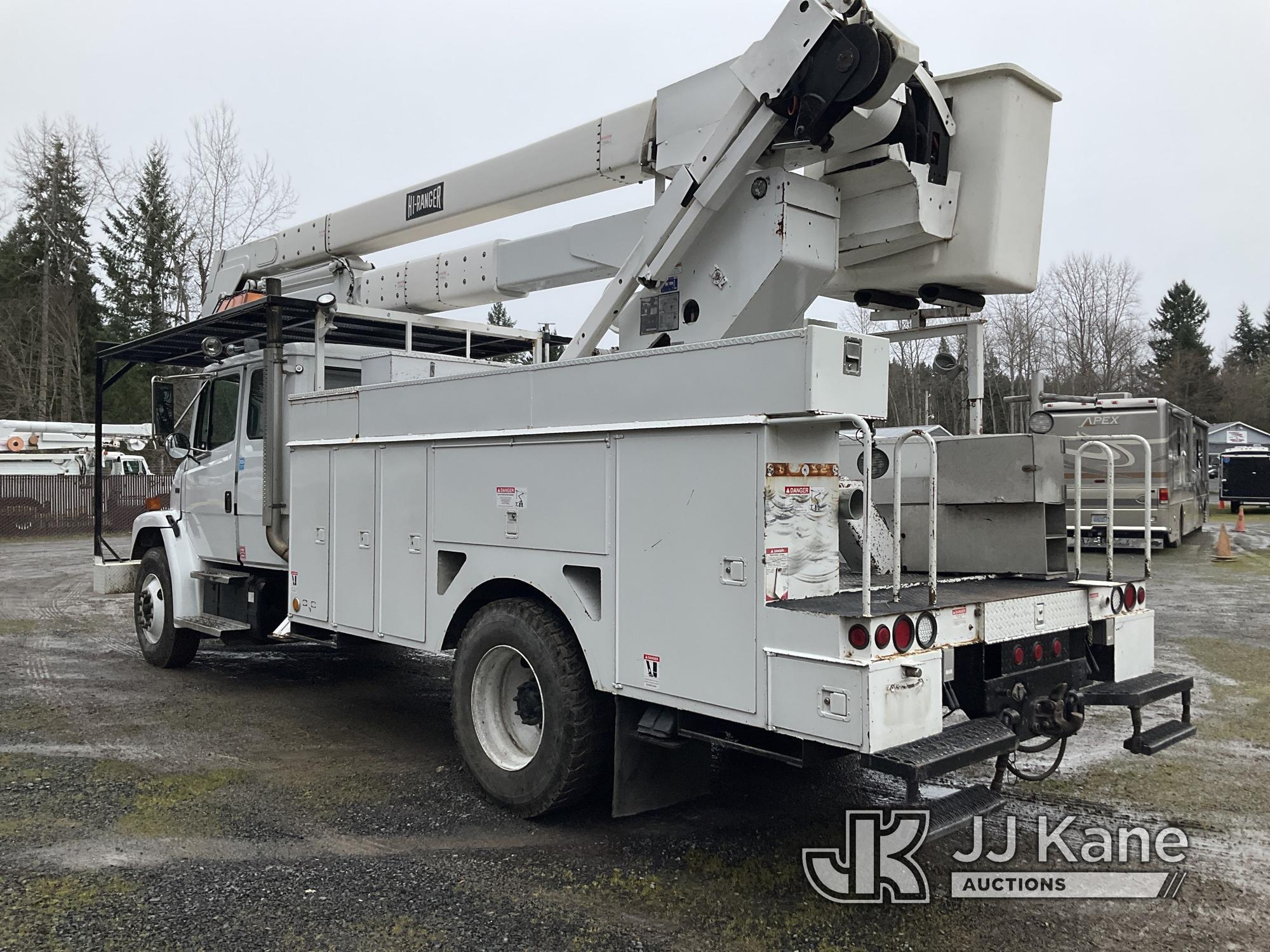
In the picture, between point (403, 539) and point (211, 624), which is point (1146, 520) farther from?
point (211, 624)

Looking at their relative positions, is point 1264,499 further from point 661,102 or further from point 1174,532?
point 661,102

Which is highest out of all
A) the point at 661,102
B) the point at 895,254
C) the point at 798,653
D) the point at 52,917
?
the point at 661,102

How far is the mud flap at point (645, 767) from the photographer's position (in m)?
4.18

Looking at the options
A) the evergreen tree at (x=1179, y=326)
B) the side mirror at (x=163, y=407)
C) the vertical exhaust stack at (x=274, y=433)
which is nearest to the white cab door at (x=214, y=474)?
the side mirror at (x=163, y=407)

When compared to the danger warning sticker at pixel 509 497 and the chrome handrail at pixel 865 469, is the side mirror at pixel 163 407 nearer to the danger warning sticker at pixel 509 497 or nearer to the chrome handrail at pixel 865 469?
the danger warning sticker at pixel 509 497

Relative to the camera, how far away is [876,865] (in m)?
4.27

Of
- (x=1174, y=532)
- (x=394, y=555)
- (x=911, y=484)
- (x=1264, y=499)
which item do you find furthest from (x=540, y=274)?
(x=1264, y=499)

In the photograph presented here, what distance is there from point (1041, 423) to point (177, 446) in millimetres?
6710

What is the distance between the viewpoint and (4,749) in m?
5.91

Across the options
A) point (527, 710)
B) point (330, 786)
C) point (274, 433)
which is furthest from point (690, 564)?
point (274, 433)

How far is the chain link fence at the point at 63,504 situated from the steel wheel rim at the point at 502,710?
2175 centimetres

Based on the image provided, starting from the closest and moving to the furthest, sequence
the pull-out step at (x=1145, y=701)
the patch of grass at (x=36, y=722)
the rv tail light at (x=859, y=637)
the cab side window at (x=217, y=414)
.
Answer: the rv tail light at (x=859, y=637)
the pull-out step at (x=1145, y=701)
the patch of grass at (x=36, y=722)
the cab side window at (x=217, y=414)

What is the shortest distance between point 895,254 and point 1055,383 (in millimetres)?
45215

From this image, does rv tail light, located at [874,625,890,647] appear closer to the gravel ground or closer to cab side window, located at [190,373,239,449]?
the gravel ground
